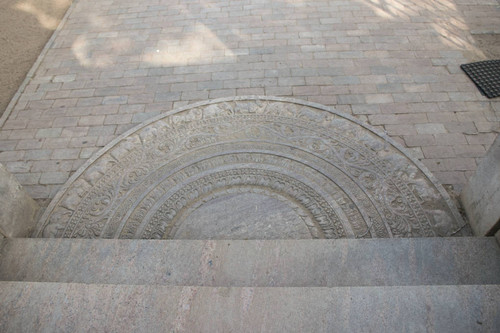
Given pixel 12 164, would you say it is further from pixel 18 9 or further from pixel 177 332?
pixel 18 9

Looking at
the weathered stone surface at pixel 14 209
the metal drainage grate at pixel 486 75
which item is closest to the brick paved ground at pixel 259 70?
the metal drainage grate at pixel 486 75

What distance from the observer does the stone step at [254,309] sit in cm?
265

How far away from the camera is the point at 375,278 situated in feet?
10.7

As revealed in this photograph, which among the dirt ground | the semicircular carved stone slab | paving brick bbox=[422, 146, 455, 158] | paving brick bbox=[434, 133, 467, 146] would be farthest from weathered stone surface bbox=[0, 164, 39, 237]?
paving brick bbox=[434, 133, 467, 146]

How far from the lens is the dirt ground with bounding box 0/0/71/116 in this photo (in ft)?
22.4

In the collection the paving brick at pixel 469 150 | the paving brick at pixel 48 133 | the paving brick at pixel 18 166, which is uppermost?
the paving brick at pixel 469 150

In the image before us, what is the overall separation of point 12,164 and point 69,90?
76.9 inches

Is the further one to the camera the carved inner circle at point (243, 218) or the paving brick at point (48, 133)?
the paving brick at point (48, 133)

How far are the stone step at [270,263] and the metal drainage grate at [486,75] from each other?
371cm

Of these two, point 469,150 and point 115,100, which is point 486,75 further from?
point 115,100

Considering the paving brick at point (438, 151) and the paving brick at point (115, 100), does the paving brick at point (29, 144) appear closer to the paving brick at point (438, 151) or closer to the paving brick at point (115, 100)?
the paving brick at point (115, 100)

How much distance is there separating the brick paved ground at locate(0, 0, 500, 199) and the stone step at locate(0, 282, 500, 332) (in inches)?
96.7

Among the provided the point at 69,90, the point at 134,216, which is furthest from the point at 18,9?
the point at 134,216

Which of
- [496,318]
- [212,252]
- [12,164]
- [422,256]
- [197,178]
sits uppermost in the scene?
[496,318]
